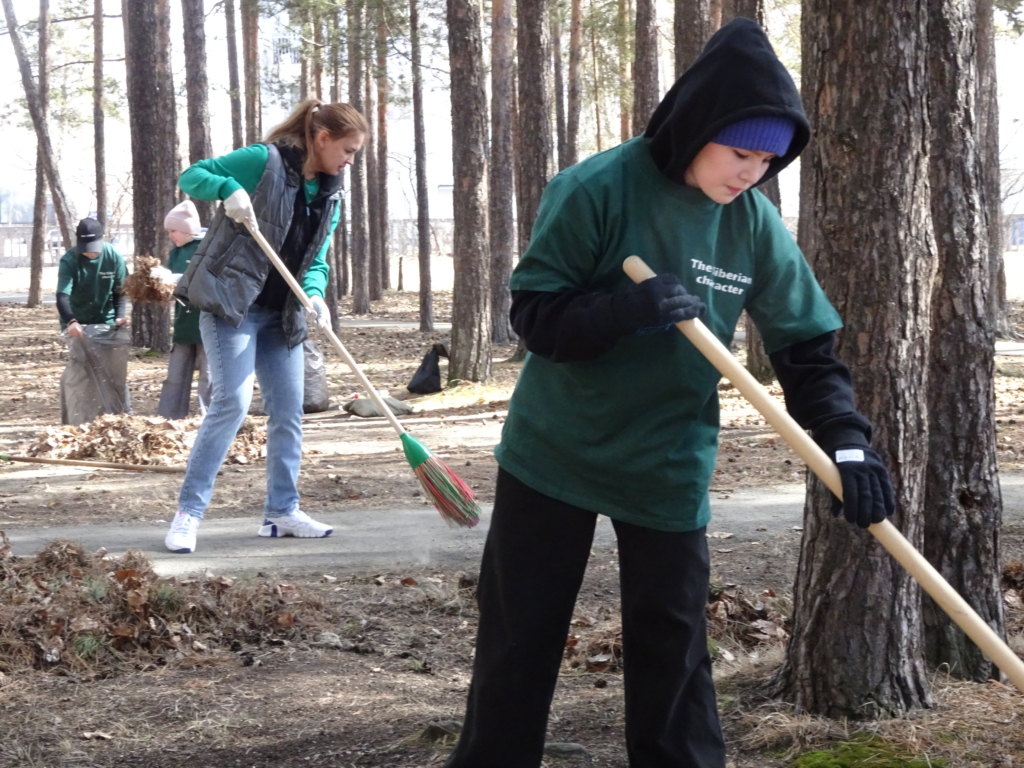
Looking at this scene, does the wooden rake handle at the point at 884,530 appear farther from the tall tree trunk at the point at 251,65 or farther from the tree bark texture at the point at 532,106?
the tall tree trunk at the point at 251,65

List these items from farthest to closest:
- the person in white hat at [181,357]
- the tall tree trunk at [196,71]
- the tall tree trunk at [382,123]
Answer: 1. the tall tree trunk at [382,123]
2. the tall tree trunk at [196,71]
3. the person in white hat at [181,357]

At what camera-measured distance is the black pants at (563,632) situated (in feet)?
8.46

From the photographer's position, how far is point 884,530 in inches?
95.5

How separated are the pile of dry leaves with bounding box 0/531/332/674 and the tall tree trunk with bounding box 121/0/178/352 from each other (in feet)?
39.4

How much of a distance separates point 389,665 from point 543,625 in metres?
1.82

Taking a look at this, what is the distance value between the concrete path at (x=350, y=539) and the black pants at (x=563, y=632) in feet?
9.79

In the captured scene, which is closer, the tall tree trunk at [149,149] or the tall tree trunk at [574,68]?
the tall tree trunk at [149,149]

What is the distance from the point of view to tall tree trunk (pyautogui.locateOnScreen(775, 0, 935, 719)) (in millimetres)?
3176

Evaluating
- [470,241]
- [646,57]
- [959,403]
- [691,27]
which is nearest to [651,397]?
[959,403]

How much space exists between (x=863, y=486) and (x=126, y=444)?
289 inches

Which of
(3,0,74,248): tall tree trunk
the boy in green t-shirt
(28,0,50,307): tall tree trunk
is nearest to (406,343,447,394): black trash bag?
the boy in green t-shirt

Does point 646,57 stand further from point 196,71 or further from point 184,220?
point 184,220

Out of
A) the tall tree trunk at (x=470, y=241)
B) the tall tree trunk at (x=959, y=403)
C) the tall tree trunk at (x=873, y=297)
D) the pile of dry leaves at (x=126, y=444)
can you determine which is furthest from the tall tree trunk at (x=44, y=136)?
the tall tree trunk at (x=873, y=297)

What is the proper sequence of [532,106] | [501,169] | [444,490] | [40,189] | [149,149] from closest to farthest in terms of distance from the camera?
1. [444,490]
2. [532,106]
3. [149,149]
4. [501,169]
5. [40,189]
